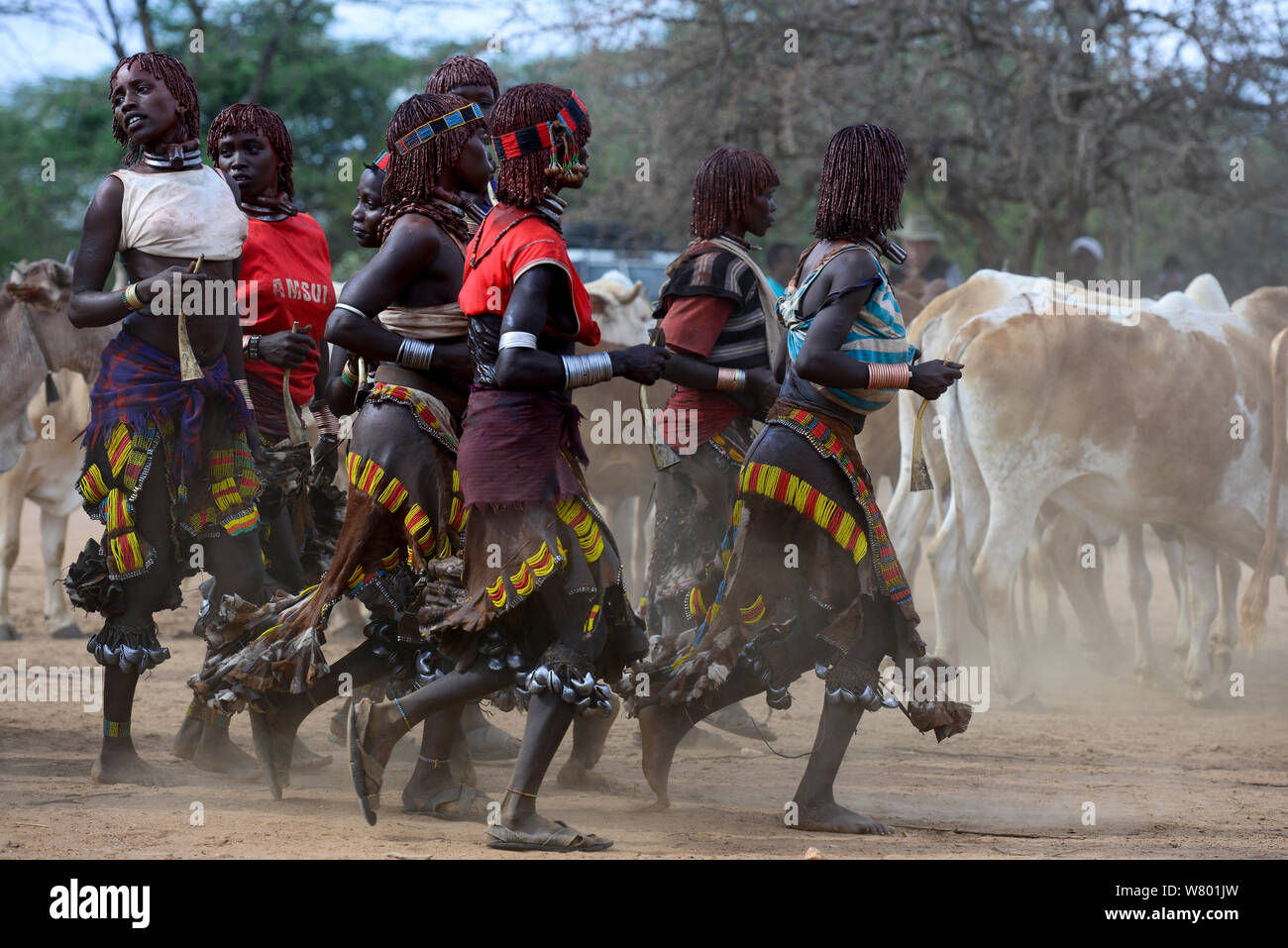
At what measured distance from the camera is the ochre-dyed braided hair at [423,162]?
4.61 metres

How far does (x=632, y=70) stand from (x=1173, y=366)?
8.32 meters

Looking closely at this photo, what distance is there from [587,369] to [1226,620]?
5675mm

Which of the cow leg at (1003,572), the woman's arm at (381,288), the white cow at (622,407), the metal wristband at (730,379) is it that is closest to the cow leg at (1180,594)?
the cow leg at (1003,572)

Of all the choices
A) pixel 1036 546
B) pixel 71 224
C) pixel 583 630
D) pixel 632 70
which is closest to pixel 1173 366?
pixel 1036 546

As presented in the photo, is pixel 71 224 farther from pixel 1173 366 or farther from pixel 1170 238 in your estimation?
pixel 1173 366

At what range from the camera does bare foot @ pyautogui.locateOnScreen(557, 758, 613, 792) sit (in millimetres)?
5293

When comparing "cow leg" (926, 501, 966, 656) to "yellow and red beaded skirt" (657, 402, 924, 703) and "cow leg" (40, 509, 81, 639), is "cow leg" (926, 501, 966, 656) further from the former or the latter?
"cow leg" (40, 509, 81, 639)

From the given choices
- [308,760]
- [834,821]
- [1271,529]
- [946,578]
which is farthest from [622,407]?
[834,821]

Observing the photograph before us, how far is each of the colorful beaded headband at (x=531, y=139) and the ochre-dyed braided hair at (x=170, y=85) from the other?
1.37m

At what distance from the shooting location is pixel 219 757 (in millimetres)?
5387

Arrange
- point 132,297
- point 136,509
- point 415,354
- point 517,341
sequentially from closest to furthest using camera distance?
point 517,341 < point 415,354 < point 132,297 < point 136,509

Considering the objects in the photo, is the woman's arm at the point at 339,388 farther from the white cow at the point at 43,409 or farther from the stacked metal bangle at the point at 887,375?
the white cow at the point at 43,409

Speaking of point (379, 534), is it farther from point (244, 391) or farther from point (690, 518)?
point (690, 518)

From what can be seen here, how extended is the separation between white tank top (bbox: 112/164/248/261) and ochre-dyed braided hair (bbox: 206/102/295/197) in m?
0.44
